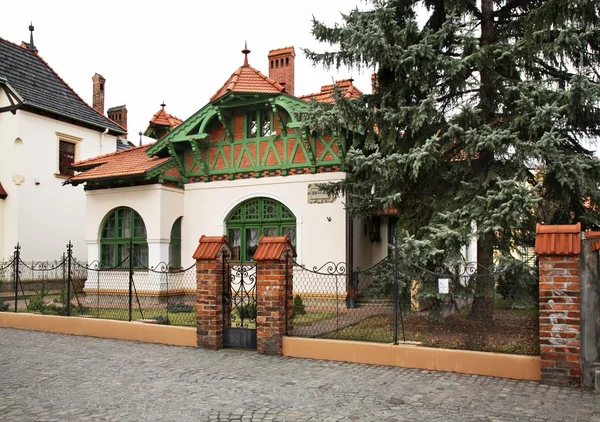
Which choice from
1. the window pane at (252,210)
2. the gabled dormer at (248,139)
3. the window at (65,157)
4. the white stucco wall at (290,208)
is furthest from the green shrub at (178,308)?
the window at (65,157)

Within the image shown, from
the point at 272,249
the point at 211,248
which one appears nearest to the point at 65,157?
the point at 211,248

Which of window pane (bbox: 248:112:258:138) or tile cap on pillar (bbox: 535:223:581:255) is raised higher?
window pane (bbox: 248:112:258:138)

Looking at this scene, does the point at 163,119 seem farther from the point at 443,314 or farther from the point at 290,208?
the point at 443,314

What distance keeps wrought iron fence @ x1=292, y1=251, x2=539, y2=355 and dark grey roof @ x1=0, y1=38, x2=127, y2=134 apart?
15.5 meters

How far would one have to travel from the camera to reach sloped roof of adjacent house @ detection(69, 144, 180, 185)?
16.2 meters

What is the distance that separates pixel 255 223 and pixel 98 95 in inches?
596

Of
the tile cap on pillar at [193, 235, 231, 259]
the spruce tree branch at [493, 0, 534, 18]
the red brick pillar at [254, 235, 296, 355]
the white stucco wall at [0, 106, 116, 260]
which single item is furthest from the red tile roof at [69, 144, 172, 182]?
the spruce tree branch at [493, 0, 534, 18]

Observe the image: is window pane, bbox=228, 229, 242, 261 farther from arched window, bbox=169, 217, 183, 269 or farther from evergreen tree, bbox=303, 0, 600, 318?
evergreen tree, bbox=303, 0, 600, 318

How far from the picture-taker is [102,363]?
8.42m

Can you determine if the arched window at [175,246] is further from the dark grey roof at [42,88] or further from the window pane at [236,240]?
the dark grey roof at [42,88]

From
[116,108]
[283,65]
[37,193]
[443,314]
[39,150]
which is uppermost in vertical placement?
[116,108]

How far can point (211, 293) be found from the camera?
30.5 ft

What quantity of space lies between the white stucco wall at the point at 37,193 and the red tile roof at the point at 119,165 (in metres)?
3.51

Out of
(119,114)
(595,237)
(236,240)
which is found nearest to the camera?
(595,237)
